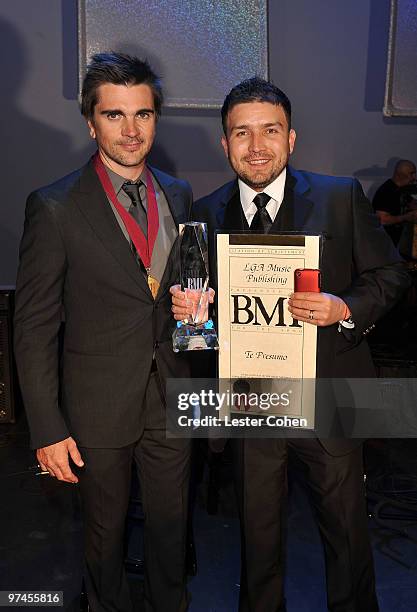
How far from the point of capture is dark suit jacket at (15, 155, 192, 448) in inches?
74.4

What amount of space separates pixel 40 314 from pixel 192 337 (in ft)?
1.49

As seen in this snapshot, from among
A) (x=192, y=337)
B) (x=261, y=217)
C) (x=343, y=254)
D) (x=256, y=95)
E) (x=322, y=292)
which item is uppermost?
(x=256, y=95)

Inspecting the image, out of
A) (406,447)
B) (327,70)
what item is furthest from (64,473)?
(327,70)

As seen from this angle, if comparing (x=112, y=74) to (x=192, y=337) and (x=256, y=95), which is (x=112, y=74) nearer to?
(x=256, y=95)

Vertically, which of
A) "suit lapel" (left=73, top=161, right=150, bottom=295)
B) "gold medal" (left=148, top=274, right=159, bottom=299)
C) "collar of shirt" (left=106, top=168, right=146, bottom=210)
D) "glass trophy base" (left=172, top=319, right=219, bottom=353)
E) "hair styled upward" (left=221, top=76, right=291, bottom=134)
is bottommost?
"glass trophy base" (left=172, top=319, right=219, bottom=353)

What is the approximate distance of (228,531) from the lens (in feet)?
9.93

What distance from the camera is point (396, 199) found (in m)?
5.11

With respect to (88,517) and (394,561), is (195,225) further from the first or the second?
(394,561)

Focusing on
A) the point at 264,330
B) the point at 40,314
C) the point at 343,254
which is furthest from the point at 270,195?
the point at 40,314

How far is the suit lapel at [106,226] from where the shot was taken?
1.91 m

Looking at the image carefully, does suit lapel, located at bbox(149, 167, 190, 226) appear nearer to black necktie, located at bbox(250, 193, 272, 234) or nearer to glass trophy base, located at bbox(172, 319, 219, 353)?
black necktie, located at bbox(250, 193, 272, 234)

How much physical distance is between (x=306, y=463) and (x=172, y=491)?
0.47 metres

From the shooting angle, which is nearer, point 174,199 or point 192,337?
point 192,337

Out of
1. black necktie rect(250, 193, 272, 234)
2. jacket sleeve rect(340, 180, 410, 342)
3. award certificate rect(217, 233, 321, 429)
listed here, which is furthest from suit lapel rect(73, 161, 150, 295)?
jacket sleeve rect(340, 180, 410, 342)
